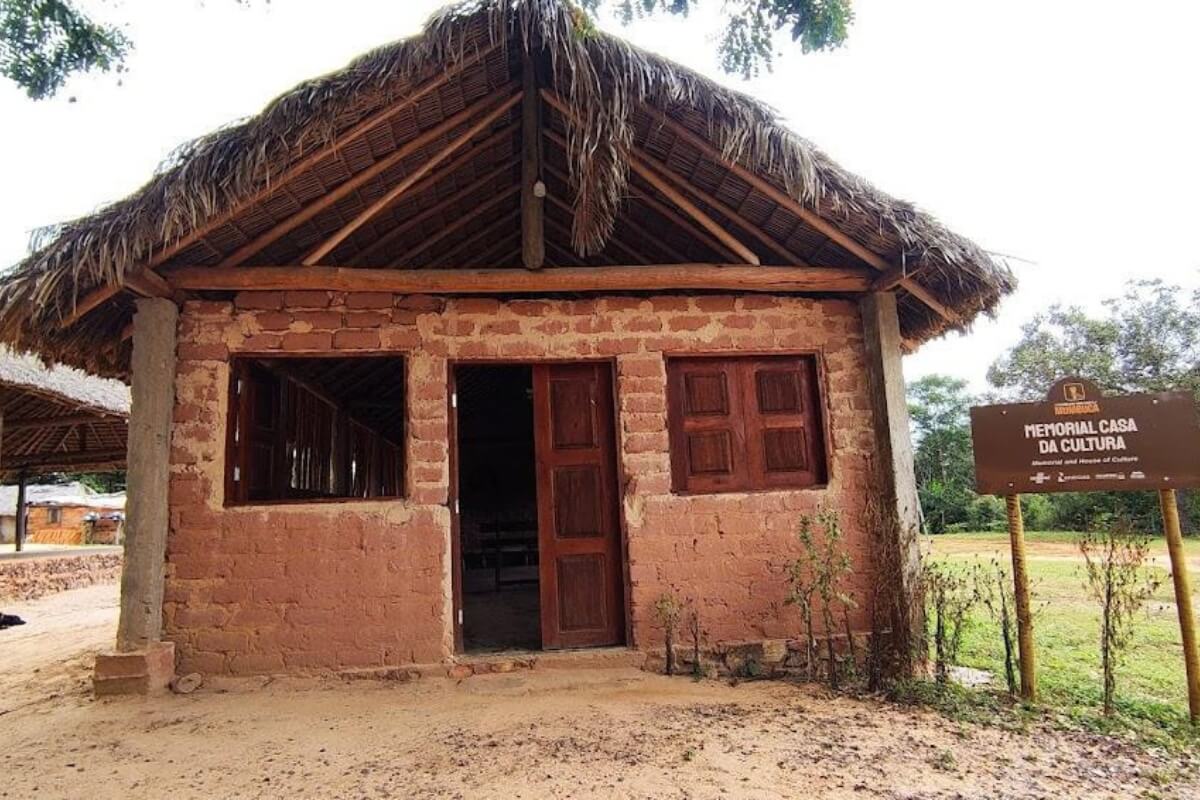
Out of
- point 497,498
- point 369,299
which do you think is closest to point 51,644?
point 369,299

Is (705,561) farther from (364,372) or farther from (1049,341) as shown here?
(1049,341)

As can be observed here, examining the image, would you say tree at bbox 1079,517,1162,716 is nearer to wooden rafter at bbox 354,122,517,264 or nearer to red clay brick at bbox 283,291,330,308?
wooden rafter at bbox 354,122,517,264

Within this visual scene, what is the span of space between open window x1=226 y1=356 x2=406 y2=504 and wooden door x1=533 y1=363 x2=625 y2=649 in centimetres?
113

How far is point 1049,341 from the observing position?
19.5 meters

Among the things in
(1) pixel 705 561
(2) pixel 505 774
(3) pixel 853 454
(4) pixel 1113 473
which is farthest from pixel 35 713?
(4) pixel 1113 473

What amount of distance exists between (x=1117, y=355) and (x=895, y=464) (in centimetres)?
1768

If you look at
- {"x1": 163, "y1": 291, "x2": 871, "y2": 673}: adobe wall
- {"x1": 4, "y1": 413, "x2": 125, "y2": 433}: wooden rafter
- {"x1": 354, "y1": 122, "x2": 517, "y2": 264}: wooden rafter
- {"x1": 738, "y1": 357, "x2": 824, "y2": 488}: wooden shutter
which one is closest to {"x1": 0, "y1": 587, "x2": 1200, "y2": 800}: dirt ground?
{"x1": 163, "y1": 291, "x2": 871, "y2": 673}: adobe wall

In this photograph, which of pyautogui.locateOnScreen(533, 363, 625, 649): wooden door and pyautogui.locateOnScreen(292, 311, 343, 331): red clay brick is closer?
pyautogui.locateOnScreen(292, 311, 343, 331): red clay brick

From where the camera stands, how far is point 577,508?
4.98 metres

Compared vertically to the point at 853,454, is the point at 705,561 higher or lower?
lower

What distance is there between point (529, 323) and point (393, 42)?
192 cm

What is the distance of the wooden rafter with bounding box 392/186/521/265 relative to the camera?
520 centimetres

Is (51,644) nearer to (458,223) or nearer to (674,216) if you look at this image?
(458,223)

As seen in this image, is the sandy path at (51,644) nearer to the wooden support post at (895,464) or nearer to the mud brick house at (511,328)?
the mud brick house at (511,328)
